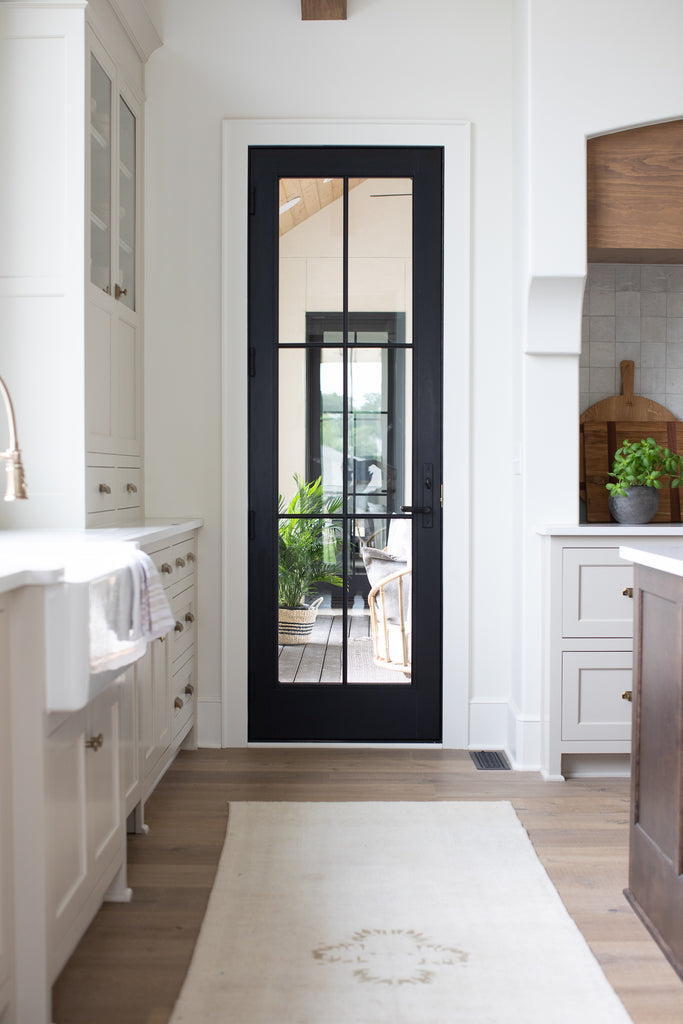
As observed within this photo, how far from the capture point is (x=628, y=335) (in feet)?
11.1

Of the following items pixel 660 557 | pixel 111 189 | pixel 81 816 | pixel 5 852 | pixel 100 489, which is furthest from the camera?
pixel 111 189

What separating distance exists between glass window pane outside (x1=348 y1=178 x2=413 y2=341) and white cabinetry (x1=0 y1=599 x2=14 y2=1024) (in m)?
2.15

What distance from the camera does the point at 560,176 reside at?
290 centimetres

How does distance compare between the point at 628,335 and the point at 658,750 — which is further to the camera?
the point at 628,335

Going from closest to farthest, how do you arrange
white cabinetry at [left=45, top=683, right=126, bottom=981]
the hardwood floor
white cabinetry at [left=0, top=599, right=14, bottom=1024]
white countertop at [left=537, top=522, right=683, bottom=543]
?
1. white cabinetry at [left=0, top=599, right=14, bottom=1024]
2. white cabinetry at [left=45, top=683, right=126, bottom=981]
3. the hardwood floor
4. white countertop at [left=537, top=522, right=683, bottom=543]

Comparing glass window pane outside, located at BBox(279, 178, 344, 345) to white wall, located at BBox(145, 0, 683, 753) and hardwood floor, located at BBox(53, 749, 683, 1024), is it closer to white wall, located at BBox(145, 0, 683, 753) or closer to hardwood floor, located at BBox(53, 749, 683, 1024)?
white wall, located at BBox(145, 0, 683, 753)

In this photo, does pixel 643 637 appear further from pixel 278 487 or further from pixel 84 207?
pixel 84 207

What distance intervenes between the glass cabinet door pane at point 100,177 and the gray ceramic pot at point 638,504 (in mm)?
1933

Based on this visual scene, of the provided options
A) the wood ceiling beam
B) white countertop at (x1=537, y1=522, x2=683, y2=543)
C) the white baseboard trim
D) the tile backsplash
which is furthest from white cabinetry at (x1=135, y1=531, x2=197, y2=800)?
the wood ceiling beam

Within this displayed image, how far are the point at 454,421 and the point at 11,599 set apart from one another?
2064mm

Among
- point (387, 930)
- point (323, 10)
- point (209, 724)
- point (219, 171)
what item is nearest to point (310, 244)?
point (219, 171)

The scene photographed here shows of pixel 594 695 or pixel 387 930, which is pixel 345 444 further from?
pixel 387 930

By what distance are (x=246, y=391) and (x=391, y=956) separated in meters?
2.04

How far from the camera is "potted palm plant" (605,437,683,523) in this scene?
9.94 feet
